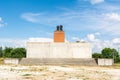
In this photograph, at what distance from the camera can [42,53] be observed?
4644 cm

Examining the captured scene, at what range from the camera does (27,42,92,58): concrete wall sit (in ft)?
151

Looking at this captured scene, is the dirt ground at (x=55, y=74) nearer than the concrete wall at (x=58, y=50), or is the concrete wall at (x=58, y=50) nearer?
the dirt ground at (x=55, y=74)

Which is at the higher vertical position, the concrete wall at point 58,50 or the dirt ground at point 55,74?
the concrete wall at point 58,50

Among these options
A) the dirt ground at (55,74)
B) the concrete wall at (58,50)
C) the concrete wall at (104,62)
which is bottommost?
the dirt ground at (55,74)

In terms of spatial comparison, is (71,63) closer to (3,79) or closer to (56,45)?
(56,45)

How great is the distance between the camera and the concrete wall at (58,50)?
151 feet

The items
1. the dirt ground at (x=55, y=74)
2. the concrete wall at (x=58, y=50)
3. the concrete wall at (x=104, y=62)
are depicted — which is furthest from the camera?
the concrete wall at (x=58, y=50)

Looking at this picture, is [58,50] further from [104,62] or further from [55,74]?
[55,74]

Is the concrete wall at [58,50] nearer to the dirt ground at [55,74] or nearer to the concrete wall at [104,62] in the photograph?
the concrete wall at [104,62]

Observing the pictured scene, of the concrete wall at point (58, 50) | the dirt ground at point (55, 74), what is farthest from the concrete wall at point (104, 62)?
the dirt ground at point (55, 74)

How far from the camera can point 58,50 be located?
152 ft

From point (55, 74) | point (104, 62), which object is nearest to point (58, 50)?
point (104, 62)

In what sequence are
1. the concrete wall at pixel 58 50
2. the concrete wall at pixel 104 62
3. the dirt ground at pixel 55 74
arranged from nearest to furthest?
the dirt ground at pixel 55 74 < the concrete wall at pixel 104 62 < the concrete wall at pixel 58 50

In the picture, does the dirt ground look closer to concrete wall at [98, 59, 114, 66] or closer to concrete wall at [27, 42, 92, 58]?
concrete wall at [98, 59, 114, 66]
